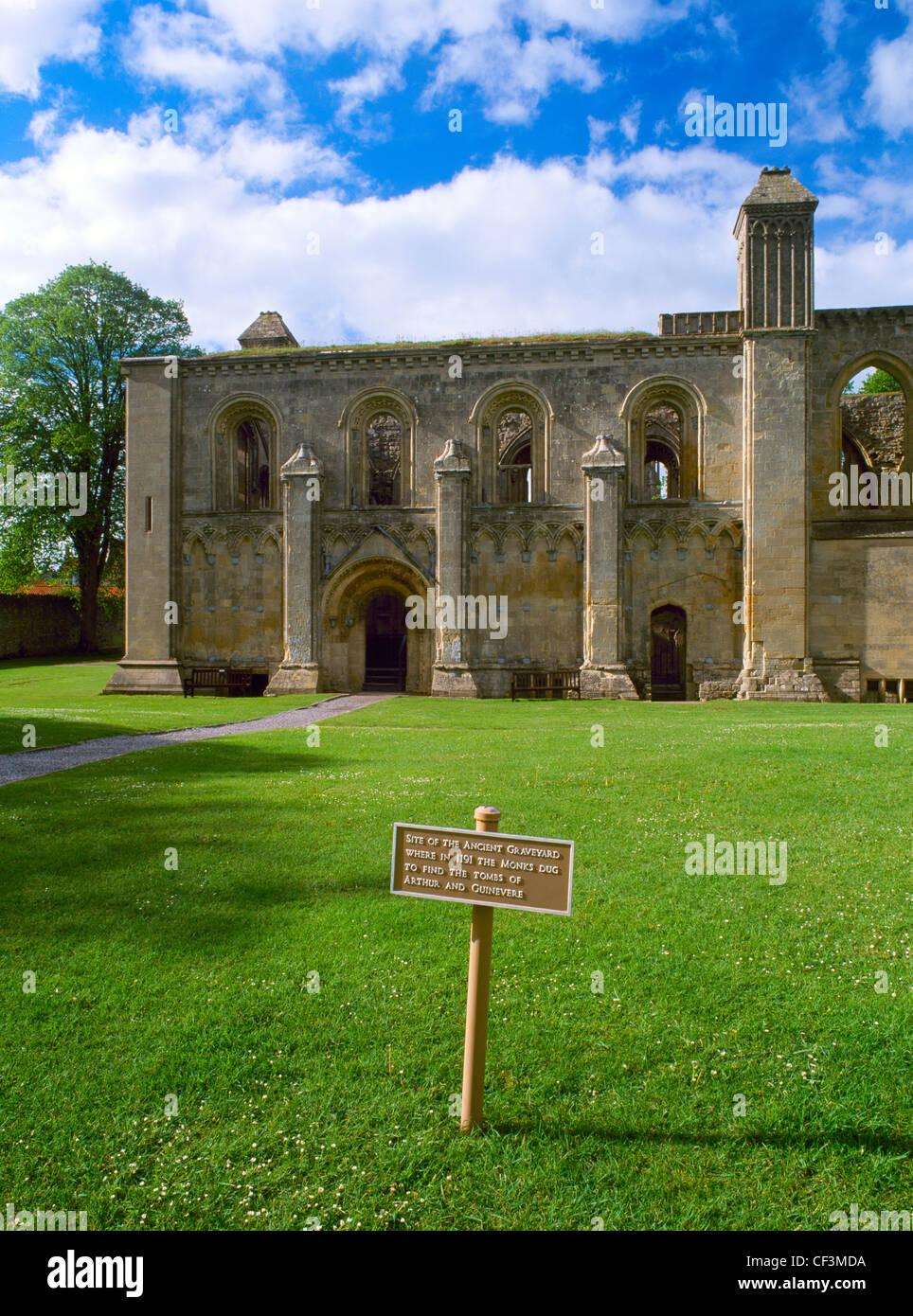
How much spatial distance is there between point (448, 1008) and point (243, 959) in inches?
57.9

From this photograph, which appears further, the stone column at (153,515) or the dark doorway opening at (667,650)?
the dark doorway opening at (667,650)

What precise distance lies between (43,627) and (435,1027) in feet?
141

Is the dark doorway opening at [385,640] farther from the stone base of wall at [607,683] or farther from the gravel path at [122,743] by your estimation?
the stone base of wall at [607,683]

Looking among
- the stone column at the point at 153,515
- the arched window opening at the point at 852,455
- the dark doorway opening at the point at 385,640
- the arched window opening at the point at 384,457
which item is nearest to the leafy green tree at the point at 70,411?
the stone column at the point at 153,515

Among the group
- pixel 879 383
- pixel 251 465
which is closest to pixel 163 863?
pixel 251 465

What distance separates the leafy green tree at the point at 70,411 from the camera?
3534cm

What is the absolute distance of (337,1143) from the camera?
3.47 meters

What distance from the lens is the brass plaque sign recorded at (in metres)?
3.43

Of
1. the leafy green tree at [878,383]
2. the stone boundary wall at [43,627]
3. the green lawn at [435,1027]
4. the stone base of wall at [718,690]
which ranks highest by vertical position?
the leafy green tree at [878,383]

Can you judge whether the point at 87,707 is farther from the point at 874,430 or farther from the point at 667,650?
the point at 874,430

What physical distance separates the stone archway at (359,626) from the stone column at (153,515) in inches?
218

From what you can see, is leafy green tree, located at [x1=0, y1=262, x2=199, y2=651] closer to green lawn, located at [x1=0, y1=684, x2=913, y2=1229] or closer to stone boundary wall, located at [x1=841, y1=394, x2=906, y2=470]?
stone boundary wall, located at [x1=841, y1=394, x2=906, y2=470]

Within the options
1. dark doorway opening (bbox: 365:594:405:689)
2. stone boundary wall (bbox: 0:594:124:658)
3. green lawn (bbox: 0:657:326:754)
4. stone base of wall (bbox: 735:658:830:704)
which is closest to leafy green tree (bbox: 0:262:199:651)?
stone boundary wall (bbox: 0:594:124:658)

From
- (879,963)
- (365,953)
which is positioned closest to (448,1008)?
(365,953)
